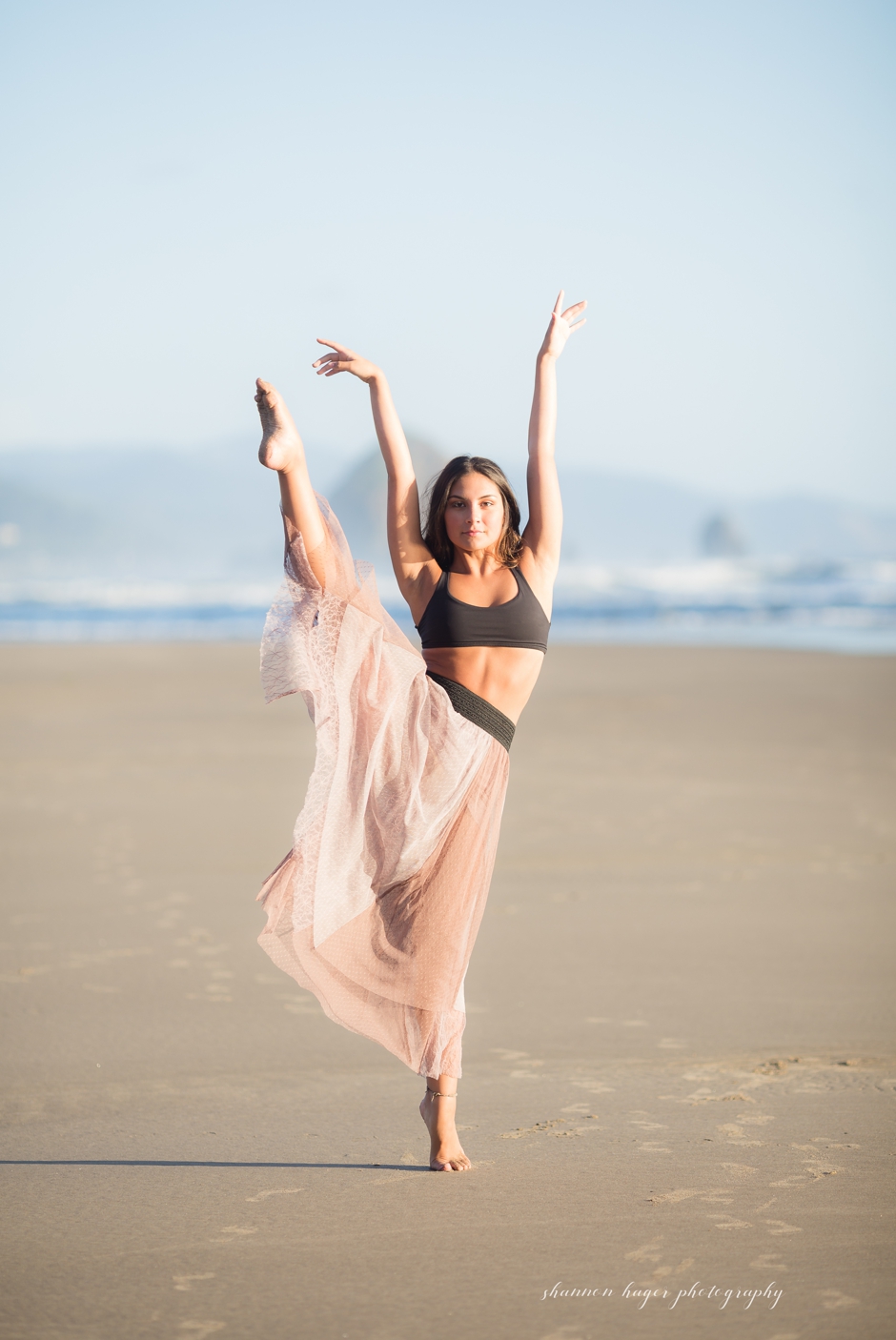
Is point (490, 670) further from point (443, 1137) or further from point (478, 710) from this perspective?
point (443, 1137)

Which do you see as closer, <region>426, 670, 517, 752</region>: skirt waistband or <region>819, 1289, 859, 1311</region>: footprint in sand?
<region>819, 1289, 859, 1311</region>: footprint in sand

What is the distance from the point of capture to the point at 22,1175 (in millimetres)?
3375

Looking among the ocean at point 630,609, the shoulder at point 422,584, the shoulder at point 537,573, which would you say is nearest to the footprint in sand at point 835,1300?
the shoulder at point 537,573

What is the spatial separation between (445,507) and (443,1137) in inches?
69.6

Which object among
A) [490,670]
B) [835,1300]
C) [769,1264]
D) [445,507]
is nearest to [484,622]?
[490,670]

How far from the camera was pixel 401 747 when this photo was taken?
3.53m

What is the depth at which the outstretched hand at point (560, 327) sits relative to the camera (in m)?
3.91

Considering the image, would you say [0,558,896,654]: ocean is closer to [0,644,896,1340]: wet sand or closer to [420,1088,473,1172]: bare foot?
[0,644,896,1340]: wet sand

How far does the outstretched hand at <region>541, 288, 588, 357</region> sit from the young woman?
47cm

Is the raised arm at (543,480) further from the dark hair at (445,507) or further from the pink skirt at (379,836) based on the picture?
the pink skirt at (379,836)

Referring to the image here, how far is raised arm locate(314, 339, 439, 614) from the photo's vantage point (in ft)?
12.3

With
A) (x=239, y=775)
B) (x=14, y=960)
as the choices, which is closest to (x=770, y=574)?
(x=239, y=775)

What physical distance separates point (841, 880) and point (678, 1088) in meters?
3.34

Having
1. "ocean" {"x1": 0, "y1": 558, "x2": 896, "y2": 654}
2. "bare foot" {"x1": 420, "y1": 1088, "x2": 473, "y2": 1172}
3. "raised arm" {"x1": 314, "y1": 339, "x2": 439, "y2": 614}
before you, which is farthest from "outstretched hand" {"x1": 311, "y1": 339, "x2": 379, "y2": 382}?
"ocean" {"x1": 0, "y1": 558, "x2": 896, "y2": 654}
